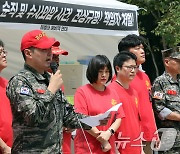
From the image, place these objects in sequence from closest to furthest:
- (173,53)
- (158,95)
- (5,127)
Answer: (5,127), (158,95), (173,53)

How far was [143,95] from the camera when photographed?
499cm

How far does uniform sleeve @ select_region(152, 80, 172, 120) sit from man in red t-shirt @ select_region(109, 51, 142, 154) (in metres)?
0.50

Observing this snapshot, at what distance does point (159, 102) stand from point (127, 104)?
2.51ft

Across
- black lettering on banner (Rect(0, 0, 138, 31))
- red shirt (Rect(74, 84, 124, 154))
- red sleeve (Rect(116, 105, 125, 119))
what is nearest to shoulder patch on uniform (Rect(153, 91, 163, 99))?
red sleeve (Rect(116, 105, 125, 119))

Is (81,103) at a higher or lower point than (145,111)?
higher

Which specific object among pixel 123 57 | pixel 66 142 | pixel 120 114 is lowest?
pixel 66 142

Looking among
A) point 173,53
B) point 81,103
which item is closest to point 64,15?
point 173,53

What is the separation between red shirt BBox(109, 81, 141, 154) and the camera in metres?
4.54

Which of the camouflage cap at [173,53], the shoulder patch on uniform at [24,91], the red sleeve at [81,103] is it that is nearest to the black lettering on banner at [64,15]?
the camouflage cap at [173,53]

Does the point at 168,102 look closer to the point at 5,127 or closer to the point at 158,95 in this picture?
the point at 158,95

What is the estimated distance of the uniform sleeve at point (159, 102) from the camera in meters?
5.21

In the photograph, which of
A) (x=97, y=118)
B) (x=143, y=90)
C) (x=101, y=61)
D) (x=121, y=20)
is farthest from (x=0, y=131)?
(x=121, y=20)

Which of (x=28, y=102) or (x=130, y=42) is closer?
(x=28, y=102)

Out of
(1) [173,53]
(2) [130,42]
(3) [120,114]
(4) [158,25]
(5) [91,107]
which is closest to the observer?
(5) [91,107]
